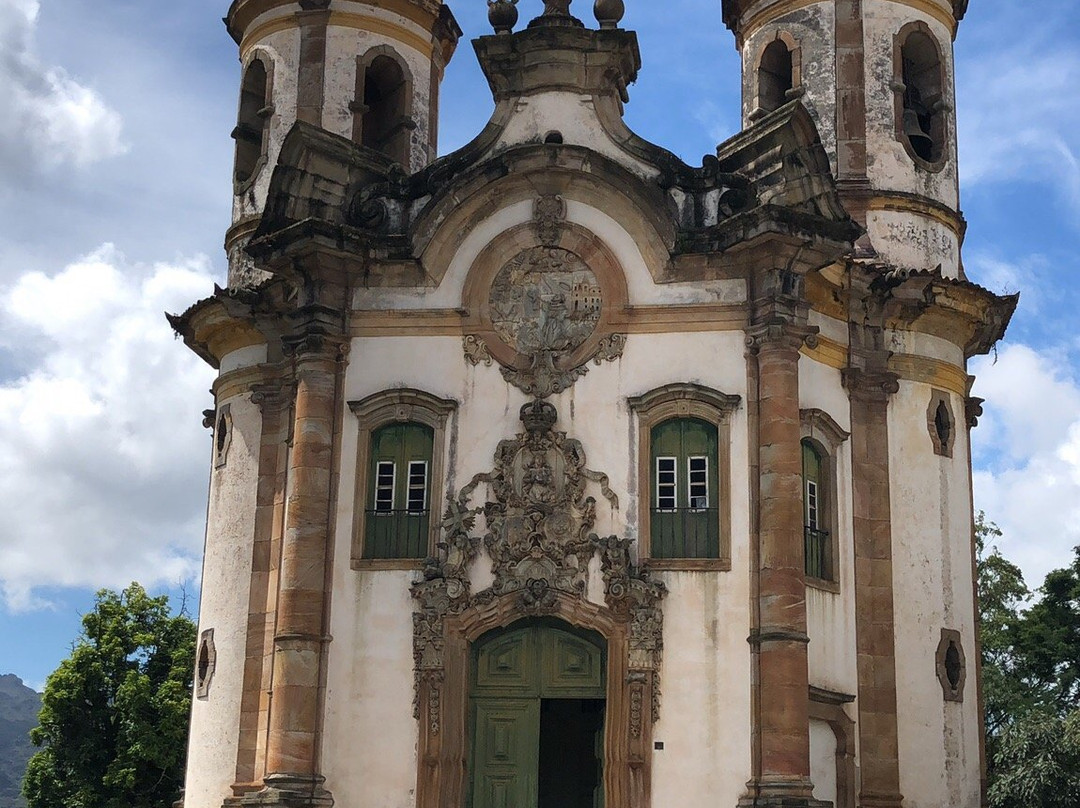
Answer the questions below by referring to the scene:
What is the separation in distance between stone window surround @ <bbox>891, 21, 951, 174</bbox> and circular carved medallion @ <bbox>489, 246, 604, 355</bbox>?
6.24m

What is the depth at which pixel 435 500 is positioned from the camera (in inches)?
821

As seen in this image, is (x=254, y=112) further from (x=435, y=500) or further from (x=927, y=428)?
(x=927, y=428)

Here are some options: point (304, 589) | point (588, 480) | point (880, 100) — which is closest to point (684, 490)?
point (588, 480)

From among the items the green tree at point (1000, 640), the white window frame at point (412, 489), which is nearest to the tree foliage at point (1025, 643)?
the green tree at point (1000, 640)

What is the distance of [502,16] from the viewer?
74.7 feet

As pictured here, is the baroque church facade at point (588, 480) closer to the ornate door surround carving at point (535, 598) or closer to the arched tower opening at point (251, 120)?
the ornate door surround carving at point (535, 598)

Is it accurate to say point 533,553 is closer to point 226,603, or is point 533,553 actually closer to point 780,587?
point 780,587

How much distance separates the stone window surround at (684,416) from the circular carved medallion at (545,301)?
132 centimetres

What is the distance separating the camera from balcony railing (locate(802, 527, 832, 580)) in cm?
2106

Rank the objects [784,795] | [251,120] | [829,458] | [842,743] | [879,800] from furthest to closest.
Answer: [251,120], [829,458], [879,800], [842,743], [784,795]

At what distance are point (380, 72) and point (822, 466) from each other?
10.3m

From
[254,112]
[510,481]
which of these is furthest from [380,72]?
[510,481]

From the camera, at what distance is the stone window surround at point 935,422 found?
23172mm

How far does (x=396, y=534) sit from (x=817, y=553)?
5.57 meters
